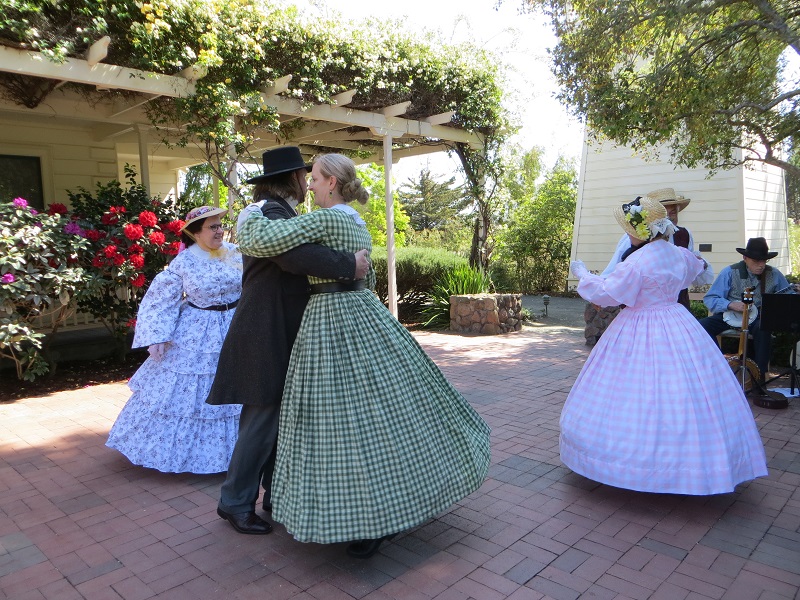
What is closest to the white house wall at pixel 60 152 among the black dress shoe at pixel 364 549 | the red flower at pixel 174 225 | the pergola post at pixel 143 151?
the pergola post at pixel 143 151

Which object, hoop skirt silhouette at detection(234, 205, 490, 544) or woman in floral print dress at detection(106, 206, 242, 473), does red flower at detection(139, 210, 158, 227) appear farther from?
hoop skirt silhouette at detection(234, 205, 490, 544)

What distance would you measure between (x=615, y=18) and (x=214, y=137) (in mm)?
4614

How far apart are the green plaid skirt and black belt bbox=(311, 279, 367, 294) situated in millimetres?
27

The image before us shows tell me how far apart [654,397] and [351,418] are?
171 cm

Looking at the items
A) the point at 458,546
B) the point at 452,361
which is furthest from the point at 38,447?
the point at 452,361

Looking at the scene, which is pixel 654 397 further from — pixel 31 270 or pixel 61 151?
pixel 61 151

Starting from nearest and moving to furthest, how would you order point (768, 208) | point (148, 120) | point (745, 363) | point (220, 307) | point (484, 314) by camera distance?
point (220, 307), point (745, 363), point (148, 120), point (484, 314), point (768, 208)

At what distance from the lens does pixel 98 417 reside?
5.14 m

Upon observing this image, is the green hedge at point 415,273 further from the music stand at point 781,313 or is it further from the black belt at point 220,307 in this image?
the black belt at point 220,307

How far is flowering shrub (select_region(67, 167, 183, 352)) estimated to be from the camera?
19.9 feet

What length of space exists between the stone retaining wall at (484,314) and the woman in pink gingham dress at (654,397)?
5686 millimetres

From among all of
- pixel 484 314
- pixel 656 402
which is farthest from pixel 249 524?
pixel 484 314

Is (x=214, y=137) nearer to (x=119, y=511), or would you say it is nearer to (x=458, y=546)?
(x=119, y=511)

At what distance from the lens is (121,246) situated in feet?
20.8
